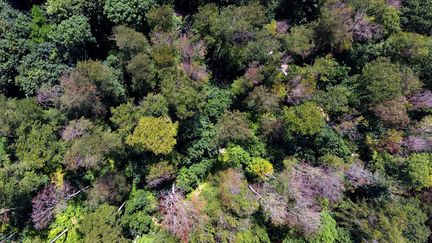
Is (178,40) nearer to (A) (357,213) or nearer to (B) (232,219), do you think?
(B) (232,219)

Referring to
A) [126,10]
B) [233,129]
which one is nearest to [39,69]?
[126,10]

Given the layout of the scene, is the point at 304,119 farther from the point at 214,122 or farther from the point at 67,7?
the point at 67,7

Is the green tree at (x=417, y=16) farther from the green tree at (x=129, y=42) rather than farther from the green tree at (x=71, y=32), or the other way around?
the green tree at (x=71, y=32)

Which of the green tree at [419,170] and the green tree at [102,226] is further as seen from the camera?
the green tree at [419,170]

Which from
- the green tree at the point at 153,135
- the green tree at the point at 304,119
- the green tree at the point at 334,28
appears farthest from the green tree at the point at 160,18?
the green tree at the point at 334,28

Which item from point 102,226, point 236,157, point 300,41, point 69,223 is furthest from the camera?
point 300,41

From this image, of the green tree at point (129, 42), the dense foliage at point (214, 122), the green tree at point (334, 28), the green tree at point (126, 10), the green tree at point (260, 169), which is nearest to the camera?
the dense foliage at point (214, 122)
